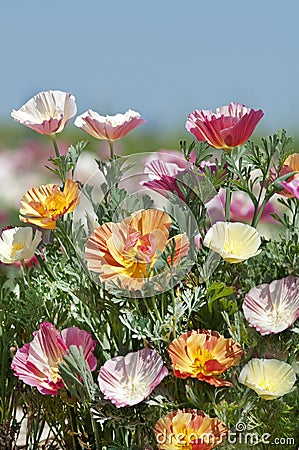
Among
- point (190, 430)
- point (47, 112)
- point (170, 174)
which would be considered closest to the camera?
point (190, 430)

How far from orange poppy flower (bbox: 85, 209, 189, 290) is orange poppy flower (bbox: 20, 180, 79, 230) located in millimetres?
66

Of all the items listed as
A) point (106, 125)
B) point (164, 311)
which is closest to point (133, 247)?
point (164, 311)

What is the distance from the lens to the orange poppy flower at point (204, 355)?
892 mm

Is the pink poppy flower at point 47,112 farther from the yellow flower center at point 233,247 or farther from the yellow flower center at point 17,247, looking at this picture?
the yellow flower center at point 233,247

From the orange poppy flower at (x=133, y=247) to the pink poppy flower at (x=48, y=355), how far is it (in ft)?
0.26

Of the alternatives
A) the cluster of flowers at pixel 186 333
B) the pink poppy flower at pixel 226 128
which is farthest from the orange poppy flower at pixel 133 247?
the pink poppy flower at pixel 226 128

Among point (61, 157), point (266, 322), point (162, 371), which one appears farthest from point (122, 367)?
point (61, 157)

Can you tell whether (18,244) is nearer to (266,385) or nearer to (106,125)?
(106,125)

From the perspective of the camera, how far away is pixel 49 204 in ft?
3.28

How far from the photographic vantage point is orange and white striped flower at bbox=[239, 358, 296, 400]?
91 cm

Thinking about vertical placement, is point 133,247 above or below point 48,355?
above

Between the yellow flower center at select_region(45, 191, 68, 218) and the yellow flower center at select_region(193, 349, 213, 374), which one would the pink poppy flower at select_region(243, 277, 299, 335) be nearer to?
the yellow flower center at select_region(193, 349, 213, 374)

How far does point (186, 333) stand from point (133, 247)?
0.11 m

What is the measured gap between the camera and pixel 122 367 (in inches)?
36.0
